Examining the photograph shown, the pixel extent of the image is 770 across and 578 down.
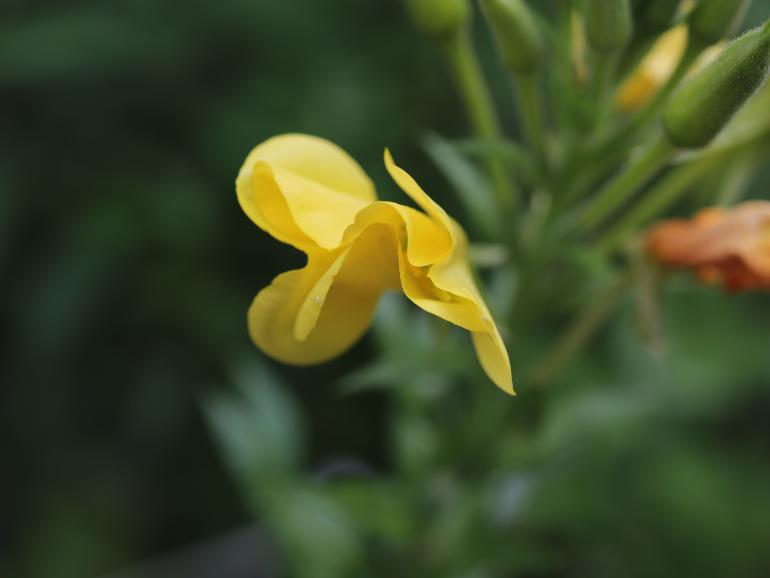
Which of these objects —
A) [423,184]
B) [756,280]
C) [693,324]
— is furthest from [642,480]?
[756,280]

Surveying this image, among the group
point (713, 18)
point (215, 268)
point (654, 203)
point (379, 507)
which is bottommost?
point (379, 507)

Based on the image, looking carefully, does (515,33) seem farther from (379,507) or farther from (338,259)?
(379,507)

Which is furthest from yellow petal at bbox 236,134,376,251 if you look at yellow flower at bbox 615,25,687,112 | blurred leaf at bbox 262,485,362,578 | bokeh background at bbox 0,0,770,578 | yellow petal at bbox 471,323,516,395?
bokeh background at bbox 0,0,770,578

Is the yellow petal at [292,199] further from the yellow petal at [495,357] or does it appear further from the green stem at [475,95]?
the green stem at [475,95]

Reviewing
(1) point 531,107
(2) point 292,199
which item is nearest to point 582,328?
(1) point 531,107

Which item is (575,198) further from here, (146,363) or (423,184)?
(146,363)

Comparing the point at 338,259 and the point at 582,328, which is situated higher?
the point at 338,259
